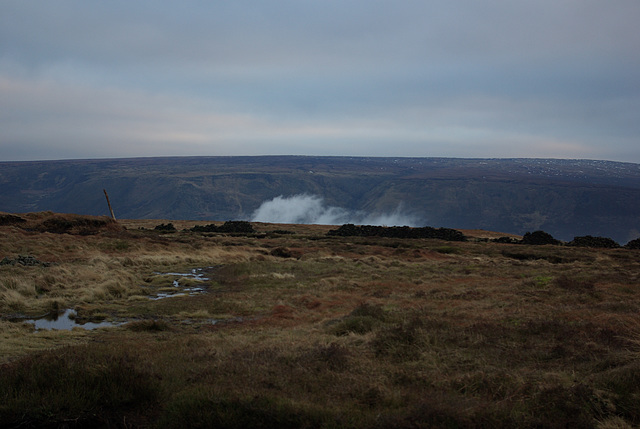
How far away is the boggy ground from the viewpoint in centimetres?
512

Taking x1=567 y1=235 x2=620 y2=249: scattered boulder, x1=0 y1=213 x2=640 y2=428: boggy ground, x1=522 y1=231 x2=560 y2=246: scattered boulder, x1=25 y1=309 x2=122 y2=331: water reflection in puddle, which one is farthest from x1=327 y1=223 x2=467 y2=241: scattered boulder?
x1=25 y1=309 x2=122 y2=331: water reflection in puddle

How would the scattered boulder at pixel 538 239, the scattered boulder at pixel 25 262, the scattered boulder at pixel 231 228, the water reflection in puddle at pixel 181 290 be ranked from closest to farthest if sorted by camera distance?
1. the water reflection in puddle at pixel 181 290
2. the scattered boulder at pixel 25 262
3. the scattered boulder at pixel 538 239
4. the scattered boulder at pixel 231 228

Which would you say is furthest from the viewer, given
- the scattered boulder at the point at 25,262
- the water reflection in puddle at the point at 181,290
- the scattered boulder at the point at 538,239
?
the scattered boulder at the point at 538,239

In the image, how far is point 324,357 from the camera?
7.32 meters

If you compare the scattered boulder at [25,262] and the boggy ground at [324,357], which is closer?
the boggy ground at [324,357]

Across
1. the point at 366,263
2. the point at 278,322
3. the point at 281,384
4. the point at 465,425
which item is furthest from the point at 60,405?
the point at 366,263

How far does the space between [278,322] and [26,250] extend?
68.3 feet

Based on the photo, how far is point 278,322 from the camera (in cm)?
1250

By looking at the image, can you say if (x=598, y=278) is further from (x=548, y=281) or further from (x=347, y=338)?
(x=347, y=338)

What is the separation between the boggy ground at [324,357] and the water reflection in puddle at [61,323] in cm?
51

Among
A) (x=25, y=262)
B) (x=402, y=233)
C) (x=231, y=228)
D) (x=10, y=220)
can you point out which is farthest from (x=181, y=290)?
(x=231, y=228)

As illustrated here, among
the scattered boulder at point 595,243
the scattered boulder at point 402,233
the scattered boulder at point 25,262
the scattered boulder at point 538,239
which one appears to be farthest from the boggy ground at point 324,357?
the scattered boulder at point 402,233

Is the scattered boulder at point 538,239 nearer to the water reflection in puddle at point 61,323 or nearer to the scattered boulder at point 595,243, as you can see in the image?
the scattered boulder at point 595,243

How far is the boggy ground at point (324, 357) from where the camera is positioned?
512 centimetres
